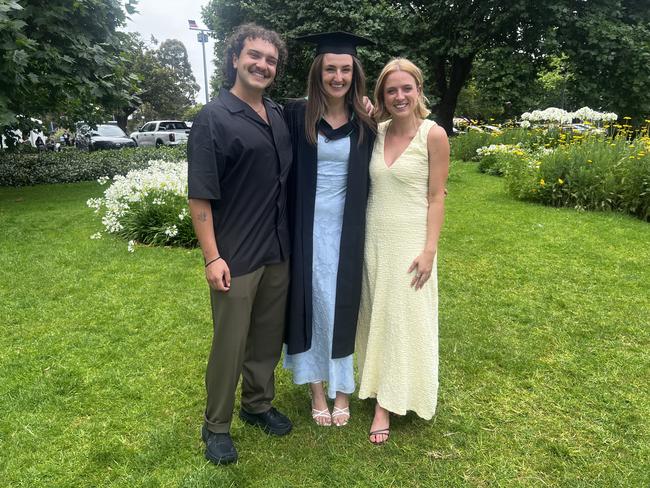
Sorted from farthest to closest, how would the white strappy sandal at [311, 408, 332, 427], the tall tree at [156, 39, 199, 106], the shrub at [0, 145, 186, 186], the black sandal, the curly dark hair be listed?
1. the tall tree at [156, 39, 199, 106]
2. the shrub at [0, 145, 186, 186]
3. the white strappy sandal at [311, 408, 332, 427]
4. the black sandal
5. the curly dark hair

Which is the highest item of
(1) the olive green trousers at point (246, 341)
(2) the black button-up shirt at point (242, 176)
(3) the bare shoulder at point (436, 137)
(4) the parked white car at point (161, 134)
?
(3) the bare shoulder at point (436, 137)

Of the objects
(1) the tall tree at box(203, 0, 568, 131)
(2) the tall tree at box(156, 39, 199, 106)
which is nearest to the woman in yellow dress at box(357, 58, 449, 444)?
(1) the tall tree at box(203, 0, 568, 131)

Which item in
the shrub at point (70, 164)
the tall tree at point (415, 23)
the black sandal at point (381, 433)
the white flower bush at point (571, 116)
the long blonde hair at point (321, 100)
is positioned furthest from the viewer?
the tall tree at point (415, 23)

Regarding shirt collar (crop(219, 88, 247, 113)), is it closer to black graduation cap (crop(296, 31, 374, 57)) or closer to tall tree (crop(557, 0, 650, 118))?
black graduation cap (crop(296, 31, 374, 57))

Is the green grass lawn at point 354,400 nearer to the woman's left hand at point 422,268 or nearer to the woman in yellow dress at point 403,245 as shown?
the woman in yellow dress at point 403,245

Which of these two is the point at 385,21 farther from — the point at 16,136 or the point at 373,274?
the point at 373,274

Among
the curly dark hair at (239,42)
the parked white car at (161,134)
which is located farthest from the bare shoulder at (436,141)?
the parked white car at (161,134)

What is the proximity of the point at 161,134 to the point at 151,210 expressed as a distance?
1790 cm

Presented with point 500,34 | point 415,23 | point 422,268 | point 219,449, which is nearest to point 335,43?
point 422,268

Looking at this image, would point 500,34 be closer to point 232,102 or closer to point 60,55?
point 60,55

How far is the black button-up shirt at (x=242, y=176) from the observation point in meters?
2.01

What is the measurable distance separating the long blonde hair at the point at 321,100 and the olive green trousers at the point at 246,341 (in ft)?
2.25

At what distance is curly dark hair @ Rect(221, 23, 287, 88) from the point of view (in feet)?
7.03

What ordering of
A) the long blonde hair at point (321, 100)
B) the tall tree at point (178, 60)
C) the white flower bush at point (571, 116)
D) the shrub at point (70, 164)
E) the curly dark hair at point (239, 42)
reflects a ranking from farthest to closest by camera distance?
the tall tree at point (178, 60), the shrub at point (70, 164), the white flower bush at point (571, 116), the long blonde hair at point (321, 100), the curly dark hair at point (239, 42)
